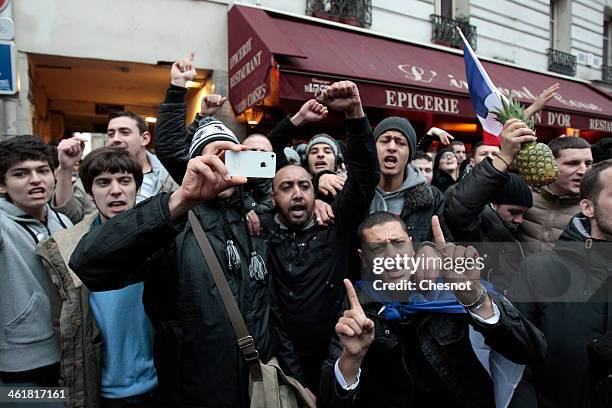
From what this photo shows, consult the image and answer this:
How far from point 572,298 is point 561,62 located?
1261 cm

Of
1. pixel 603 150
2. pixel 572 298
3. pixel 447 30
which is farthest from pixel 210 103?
pixel 447 30

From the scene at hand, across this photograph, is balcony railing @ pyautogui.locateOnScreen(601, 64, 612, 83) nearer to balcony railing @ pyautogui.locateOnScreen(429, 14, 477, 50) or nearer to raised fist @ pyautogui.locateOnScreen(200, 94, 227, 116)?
balcony railing @ pyautogui.locateOnScreen(429, 14, 477, 50)

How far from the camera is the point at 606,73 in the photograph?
13.6 m

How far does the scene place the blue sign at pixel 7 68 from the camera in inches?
117

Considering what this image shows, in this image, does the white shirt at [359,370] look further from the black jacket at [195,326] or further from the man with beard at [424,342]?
the black jacket at [195,326]

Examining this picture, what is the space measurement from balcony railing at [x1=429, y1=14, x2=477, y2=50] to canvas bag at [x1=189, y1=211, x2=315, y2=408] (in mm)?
9261

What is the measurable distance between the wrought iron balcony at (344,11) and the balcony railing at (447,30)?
5.87 ft

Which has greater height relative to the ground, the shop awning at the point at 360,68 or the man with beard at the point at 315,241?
the shop awning at the point at 360,68

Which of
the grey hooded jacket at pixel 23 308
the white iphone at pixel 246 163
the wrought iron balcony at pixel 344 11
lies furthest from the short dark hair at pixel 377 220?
the wrought iron balcony at pixel 344 11

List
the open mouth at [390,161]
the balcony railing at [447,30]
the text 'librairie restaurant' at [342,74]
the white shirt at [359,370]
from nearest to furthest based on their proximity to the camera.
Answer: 1. the white shirt at [359,370]
2. the open mouth at [390,161]
3. the text 'librairie restaurant' at [342,74]
4. the balcony railing at [447,30]

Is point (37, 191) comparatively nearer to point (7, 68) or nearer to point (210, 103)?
point (7, 68)

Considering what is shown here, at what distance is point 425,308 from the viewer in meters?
1.85

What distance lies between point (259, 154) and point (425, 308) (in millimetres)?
933

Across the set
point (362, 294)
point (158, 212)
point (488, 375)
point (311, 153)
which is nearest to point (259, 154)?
point (158, 212)
